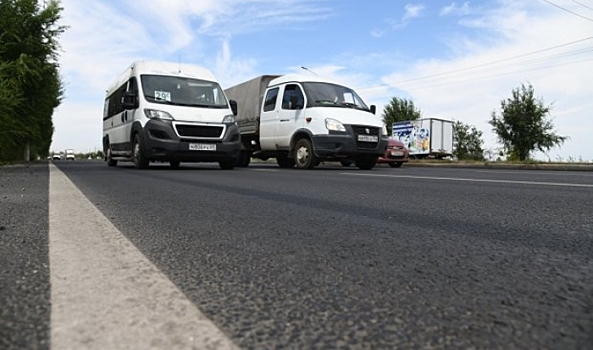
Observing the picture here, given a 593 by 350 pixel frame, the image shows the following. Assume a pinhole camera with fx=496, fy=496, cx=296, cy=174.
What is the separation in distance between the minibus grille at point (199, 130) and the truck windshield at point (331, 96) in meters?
2.19

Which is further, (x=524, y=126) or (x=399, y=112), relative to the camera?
(x=399, y=112)

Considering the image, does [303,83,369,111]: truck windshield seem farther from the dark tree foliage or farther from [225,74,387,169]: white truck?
the dark tree foliage

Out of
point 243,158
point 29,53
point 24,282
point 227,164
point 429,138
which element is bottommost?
point 24,282

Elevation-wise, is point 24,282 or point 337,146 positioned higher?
point 337,146

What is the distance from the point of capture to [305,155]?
1162 centimetres

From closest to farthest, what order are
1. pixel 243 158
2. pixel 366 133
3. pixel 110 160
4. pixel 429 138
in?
1. pixel 366 133
2. pixel 110 160
3. pixel 243 158
4. pixel 429 138

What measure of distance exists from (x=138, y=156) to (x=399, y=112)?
4343 centimetres

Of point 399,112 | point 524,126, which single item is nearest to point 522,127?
point 524,126

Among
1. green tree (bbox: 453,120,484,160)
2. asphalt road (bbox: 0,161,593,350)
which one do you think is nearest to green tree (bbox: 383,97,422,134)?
green tree (bbox: 453,120,484,160)

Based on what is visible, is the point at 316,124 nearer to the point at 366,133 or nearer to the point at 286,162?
the point at 366,133

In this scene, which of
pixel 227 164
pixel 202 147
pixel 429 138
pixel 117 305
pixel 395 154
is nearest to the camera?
pixel 117 305

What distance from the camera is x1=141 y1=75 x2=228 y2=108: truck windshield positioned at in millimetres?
11016

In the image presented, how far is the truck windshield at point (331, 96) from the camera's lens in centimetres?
1155

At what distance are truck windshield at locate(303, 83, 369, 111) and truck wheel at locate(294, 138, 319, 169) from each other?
0.92 m
